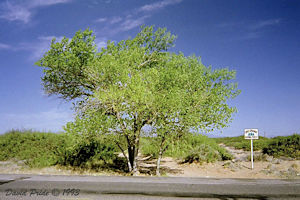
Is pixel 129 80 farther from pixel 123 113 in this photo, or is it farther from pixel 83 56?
pixel 83 56

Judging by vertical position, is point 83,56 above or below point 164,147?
above

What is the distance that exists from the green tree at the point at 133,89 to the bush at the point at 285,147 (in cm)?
796

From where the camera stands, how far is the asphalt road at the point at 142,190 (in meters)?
4.19

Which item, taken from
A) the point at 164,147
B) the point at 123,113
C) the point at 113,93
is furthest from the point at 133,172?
the point at 113,93

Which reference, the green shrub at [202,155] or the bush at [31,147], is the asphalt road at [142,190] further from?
the green shrub at [202,155]

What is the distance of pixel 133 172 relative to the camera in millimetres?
13469

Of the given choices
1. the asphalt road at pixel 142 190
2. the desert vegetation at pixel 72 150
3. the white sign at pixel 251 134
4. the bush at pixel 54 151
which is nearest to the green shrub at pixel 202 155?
the desert vegetation at pixel 72 150

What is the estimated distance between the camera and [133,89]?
35.8 ft

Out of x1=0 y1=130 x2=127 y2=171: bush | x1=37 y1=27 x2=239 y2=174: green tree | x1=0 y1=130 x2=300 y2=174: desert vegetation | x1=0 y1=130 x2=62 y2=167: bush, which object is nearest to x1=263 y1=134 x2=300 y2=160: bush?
x1=0 y1=130 x2=300 y2=174: desert vegetation

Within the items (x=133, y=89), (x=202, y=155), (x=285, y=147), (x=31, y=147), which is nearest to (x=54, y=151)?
(x=31, y=147)

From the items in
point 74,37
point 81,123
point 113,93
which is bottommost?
point 81,123

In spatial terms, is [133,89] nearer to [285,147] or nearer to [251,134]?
[251,134]

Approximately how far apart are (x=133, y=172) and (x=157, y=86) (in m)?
5.23

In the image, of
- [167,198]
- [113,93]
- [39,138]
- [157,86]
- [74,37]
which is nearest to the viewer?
[167,198]
